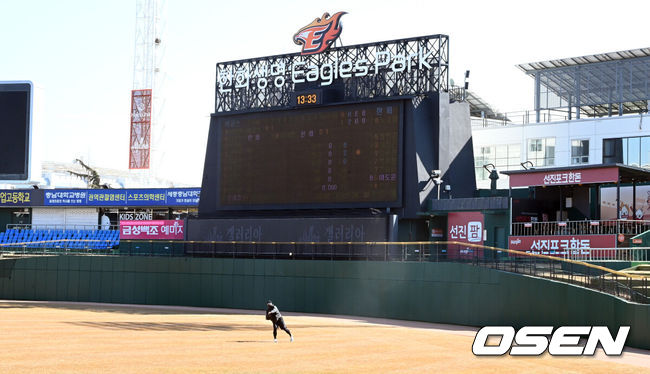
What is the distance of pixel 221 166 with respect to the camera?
3938 cm

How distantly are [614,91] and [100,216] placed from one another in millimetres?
33167

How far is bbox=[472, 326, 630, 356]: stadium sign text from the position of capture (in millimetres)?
22500

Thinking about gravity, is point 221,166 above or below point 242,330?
above

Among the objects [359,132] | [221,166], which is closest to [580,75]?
[359,132]

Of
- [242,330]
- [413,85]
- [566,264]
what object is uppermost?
[413,85]

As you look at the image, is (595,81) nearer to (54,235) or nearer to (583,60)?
(583,60)

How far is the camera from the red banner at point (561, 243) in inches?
1233

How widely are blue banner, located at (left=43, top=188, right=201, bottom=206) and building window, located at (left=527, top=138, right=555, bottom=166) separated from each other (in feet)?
64.5

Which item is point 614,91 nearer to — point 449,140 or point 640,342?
point 449,140

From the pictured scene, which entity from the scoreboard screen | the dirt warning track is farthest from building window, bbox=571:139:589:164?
the dirt warning track

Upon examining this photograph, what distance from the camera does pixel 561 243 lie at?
32562 millimetres

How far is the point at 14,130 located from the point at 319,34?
19.7m

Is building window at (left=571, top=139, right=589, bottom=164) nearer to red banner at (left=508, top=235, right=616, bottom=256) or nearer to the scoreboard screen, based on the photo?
red banner at (left=508, top=235, right=616, bottom=256)

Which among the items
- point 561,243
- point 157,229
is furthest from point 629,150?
point 157,229
